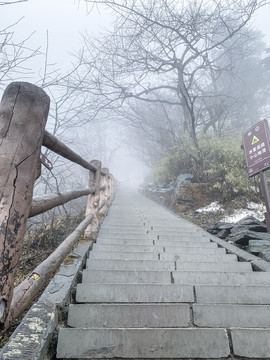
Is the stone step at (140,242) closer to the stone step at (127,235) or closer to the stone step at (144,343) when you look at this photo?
the stone step at (127,235)

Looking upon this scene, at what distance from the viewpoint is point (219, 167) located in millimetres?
6863

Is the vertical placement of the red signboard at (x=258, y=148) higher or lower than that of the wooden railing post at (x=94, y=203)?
higher

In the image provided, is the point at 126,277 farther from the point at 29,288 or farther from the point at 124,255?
the point at 29,288

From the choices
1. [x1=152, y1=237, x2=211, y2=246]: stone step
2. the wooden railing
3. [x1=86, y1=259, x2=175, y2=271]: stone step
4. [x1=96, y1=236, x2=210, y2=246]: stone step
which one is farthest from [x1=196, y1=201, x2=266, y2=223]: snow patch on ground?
the wooden railing

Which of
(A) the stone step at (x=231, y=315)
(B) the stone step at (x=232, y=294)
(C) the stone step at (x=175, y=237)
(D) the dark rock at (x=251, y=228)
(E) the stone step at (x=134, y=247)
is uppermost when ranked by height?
(D) the dark rock at (x=251, y=228)

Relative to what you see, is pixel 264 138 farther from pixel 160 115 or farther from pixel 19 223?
pixel 160 115

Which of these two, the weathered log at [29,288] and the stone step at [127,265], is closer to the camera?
the weathered log at [29,288]

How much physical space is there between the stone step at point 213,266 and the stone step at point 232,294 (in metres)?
0.51

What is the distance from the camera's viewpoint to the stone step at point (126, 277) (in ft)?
7.02

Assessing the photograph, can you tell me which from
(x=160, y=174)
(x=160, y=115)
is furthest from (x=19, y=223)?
(x=160, y=115)

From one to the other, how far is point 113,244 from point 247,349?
193cm

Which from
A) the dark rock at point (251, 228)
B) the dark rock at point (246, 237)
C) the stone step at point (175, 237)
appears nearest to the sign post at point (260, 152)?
the dark rock at point (251, 228)

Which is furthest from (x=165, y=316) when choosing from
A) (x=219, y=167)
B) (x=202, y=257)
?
(x=219, y=167)

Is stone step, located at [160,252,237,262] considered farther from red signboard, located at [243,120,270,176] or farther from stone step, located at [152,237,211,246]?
red signboard, located at [243,120,270,176]
